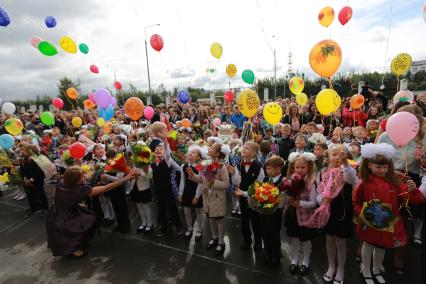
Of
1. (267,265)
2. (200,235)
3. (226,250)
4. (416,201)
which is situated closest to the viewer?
(416,201)

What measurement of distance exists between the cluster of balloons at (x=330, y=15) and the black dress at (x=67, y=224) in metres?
6.40

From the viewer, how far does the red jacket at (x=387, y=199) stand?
2803 millimetres

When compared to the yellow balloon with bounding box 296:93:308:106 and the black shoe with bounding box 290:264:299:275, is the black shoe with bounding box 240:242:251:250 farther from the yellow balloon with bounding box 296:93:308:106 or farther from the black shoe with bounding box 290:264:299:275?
the yellow balloon with bounding box 296:93:308:106

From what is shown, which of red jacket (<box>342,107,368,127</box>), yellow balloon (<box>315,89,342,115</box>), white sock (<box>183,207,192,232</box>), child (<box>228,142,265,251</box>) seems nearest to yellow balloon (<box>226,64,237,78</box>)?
red jacket (<box>342,107,368,127</box>)

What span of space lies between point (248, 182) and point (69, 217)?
297cm

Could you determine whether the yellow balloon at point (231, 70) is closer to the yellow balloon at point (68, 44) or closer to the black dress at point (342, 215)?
the yellow balloon at point (68, 44)

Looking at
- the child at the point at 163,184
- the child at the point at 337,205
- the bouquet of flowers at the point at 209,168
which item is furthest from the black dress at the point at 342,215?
the child at the point at 163,184

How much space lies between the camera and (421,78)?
30328 mm

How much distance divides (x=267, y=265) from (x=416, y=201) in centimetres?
195

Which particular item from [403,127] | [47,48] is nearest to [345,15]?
[403,127]

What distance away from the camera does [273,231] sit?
3461 millimetres

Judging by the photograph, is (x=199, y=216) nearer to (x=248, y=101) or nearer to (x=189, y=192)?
(x=189, y=192)

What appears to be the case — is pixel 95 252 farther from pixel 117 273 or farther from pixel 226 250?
pixel 226 250

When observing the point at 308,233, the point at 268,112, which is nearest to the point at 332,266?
the point at 308,233
